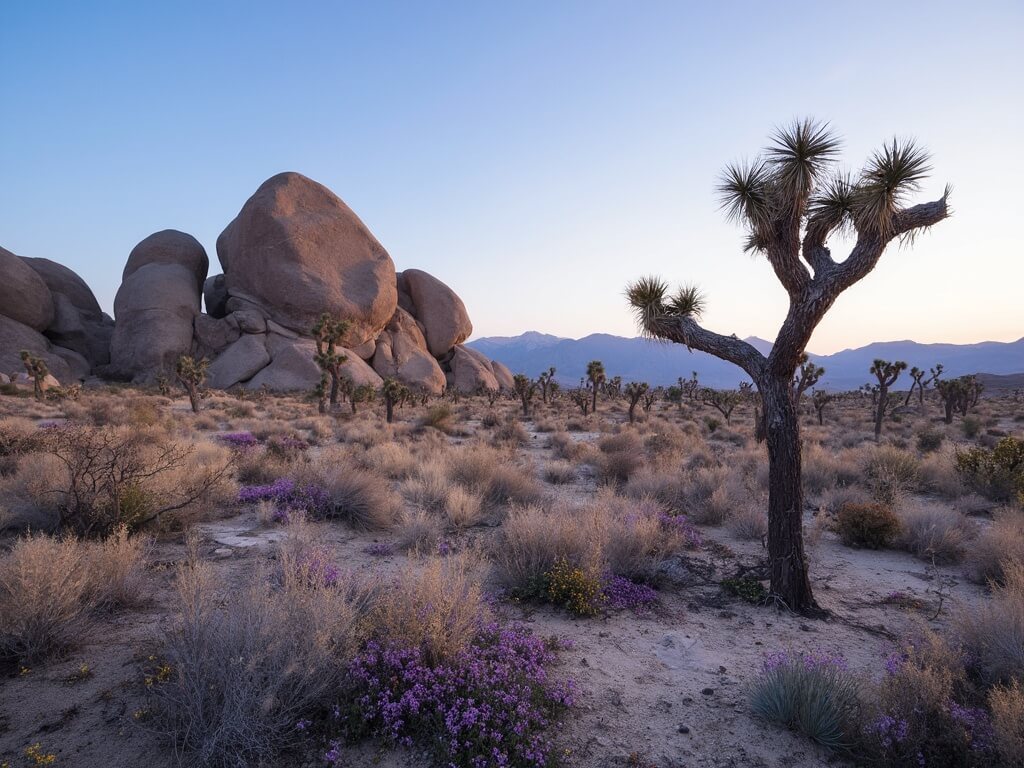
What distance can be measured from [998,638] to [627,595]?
301 centimetres

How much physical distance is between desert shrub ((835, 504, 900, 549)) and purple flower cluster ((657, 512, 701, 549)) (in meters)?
2.22

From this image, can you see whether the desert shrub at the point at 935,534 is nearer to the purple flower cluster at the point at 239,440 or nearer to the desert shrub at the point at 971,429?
the purple flower cluster at the point at 239,440

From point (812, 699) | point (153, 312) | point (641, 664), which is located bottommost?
point (641, 664)

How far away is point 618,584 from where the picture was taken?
18.9 feet

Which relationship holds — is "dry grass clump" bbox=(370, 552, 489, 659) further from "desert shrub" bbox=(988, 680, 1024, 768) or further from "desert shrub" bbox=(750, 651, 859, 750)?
"desert shrub" bbox=(988, 680, 1024, 768)

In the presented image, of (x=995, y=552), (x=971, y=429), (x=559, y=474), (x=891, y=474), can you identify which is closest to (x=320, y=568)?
(x=559, y=474)

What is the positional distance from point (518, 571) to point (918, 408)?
1548 inches

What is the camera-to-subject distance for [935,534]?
7207 millimetres

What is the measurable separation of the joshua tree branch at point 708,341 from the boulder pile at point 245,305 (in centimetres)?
4028

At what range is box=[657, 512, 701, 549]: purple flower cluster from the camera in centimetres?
731

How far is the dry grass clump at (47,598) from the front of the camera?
373 centimetres

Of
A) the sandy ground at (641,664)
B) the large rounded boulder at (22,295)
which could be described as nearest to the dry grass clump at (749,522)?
the sandy ground at (641,664)

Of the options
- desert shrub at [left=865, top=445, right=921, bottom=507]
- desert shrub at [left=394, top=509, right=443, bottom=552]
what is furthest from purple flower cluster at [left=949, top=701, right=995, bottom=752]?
desert shrub at [left=865, top=445, right=921, bottom=507]

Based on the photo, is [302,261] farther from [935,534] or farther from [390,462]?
[935,534]
